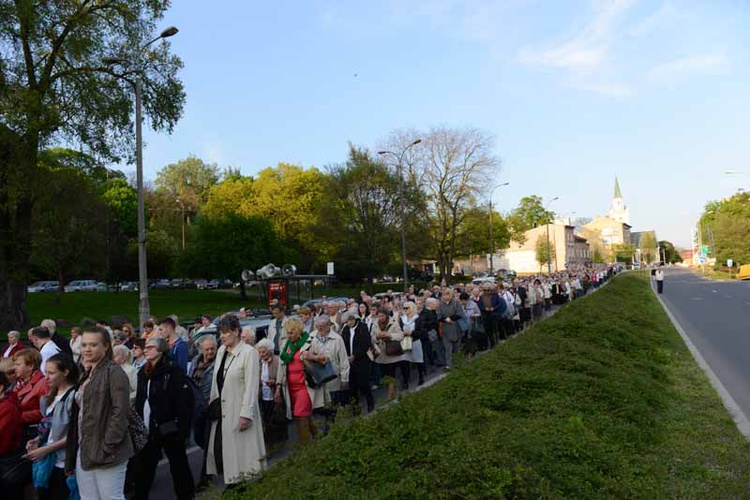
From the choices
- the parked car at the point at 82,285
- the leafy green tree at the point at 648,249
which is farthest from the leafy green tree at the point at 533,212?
the parked car at the point at 82,285

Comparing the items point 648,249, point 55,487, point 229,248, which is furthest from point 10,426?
point 648,249

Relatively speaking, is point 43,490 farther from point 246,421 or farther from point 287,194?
point 287,194

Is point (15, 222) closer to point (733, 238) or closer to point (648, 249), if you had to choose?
point (733, 238)

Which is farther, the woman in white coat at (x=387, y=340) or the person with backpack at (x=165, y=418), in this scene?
the woman in white coat at (x=387, y=340)

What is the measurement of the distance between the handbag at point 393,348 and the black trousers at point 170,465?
5686 millimetres

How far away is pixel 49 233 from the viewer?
45.2m

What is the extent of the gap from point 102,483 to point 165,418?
1.18m

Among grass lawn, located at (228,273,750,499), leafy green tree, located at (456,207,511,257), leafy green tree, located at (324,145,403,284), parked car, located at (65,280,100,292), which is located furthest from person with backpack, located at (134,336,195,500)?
parked car, located at (65,280,100,292)

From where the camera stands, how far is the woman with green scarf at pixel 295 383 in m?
7.29

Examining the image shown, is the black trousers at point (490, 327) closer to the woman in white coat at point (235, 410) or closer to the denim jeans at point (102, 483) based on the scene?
the woman in white coat at point (235, 410)

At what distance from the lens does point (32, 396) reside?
588 cm

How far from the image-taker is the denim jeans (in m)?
4.64

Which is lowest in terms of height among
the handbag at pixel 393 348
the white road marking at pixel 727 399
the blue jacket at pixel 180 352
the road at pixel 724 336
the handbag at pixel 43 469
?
the road at pixel 724 336

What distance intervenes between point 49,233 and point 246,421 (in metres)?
45.5
